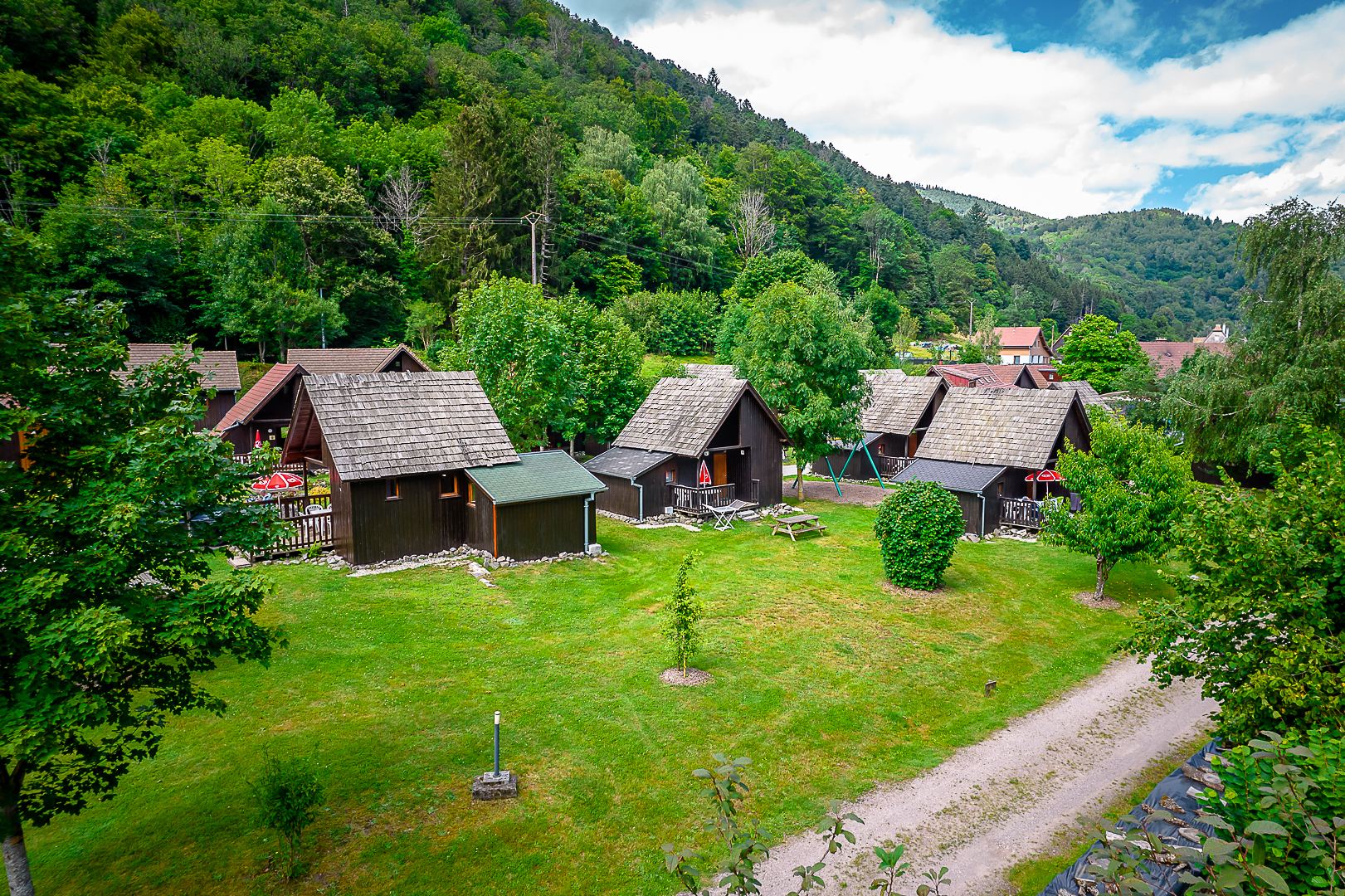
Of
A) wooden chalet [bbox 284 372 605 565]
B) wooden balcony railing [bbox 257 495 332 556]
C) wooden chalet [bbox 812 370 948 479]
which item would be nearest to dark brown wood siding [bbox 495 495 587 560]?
wooden chalet [bbox 284 372 605 565]

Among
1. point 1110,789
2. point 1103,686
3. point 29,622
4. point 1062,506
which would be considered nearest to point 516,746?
point 29,622

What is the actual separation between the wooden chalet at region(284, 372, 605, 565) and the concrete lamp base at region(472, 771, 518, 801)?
36.1ft

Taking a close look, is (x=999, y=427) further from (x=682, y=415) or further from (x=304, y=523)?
(x=304, y=523)

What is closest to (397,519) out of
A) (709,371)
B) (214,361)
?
(709,371)

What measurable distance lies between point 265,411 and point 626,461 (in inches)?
847

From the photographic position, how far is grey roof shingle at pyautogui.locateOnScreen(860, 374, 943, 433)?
121 ft

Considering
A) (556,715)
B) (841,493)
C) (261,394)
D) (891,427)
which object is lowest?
(556,715)

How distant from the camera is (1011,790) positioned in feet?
34.5

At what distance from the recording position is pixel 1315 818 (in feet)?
13.1

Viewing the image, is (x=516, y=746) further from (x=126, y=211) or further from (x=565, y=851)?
(x=126, y=211)

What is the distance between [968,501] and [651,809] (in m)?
21.1

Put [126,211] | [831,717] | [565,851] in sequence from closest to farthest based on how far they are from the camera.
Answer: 1. [565,851]
2. [831,717]
3. [126,211]

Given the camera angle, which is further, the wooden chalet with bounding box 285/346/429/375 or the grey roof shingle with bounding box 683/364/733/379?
the grey roof shingle with bounding box 683/364/733/379

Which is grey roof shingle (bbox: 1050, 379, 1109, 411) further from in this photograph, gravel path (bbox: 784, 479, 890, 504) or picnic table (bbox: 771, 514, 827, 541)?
picnic table (bbox: 771, 514, 827, 541)
